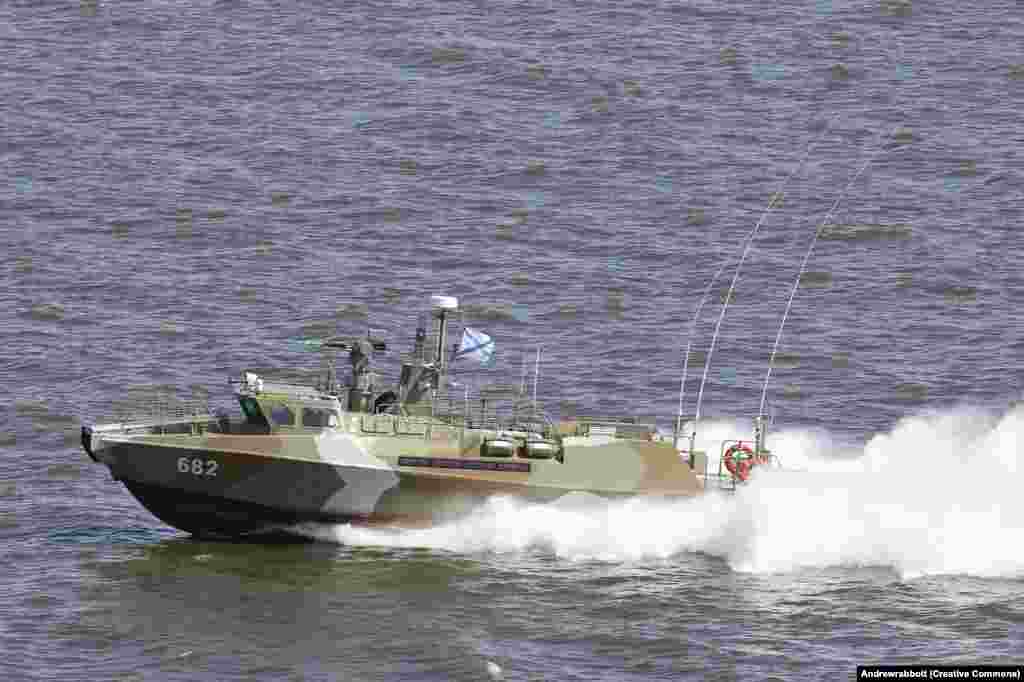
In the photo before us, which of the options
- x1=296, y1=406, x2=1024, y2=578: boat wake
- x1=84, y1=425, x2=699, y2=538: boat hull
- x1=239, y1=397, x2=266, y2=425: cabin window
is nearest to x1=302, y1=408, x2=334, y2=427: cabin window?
x1=84, y1=425, x2=699, y2=538: boat hull

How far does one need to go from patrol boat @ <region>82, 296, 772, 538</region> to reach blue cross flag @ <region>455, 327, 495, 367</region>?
1.50ft

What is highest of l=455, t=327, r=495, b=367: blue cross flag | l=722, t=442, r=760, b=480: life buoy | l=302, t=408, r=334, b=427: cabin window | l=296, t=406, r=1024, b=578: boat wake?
l=455, t=327, r=495, b=367: blue cross flag

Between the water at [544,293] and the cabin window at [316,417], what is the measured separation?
235cm

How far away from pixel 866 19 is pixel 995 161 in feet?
46.3

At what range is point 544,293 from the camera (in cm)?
6562

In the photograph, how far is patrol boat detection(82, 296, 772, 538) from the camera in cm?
4684

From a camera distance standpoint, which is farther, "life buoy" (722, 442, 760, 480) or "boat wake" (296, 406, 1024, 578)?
"life buoy" (722, 442, 760, 480)

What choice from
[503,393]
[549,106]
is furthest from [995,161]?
[503,393]

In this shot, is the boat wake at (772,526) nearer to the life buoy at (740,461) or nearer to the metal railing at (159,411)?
the life buoy at (740,461)

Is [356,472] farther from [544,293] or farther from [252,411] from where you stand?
[544,293]

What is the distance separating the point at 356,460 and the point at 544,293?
1953 centimetres

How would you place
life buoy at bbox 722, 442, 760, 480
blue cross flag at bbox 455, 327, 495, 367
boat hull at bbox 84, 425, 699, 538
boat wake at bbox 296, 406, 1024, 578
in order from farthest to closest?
life buoy at bbox 722, 442, 760, 480
blue cross flag at bbox 455, 327, 495, 367
boat wake at bbox 296, 406, 1024, 578
boat hull at bbox 84, 425, 699, 538

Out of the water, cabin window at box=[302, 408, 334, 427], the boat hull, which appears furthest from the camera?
cabin window at box=[302, 408, 334, 427]

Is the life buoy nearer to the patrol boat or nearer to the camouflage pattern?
the patrol boat
